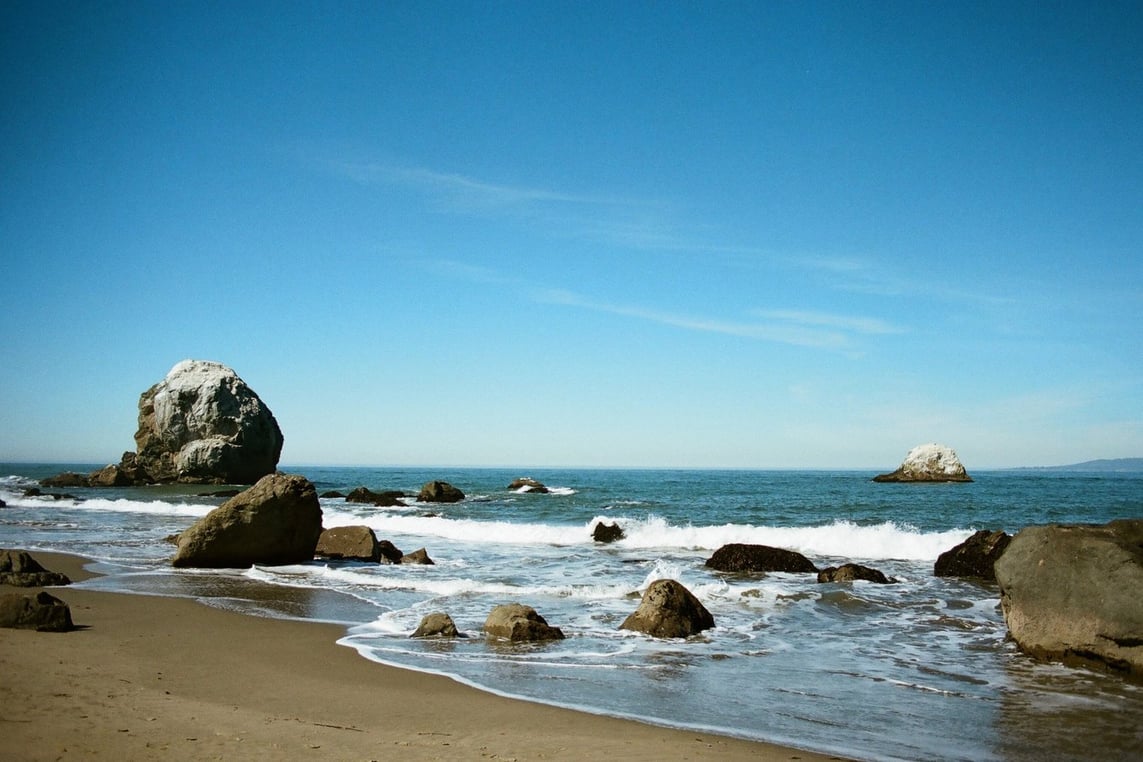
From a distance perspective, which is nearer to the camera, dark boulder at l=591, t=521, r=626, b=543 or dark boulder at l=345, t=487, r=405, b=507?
dark boulder at l=591, t=521, r=626, b=543

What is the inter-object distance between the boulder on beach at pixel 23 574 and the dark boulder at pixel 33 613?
401 centimetres

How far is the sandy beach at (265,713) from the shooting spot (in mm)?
5441

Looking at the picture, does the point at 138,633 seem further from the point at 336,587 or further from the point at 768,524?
the point at 768,524

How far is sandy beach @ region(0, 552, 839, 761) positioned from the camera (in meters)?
5.44

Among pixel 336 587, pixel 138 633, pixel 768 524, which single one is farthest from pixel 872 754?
pixel 768 524

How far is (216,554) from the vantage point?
17.0 m

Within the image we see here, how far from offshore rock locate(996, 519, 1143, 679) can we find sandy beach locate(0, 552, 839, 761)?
5.38 meters

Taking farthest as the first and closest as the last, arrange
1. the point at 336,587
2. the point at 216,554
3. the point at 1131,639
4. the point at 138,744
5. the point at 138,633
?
1. the point at 216,554
2. the point at 336,587
3. the point at 138,633
4. the point at 1131,639
5. the point at 138,744

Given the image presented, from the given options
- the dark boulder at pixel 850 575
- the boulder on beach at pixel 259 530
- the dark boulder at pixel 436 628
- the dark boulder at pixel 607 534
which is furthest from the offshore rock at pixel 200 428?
the dark boulder at pixel 436 628

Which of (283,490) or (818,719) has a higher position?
(283,490)

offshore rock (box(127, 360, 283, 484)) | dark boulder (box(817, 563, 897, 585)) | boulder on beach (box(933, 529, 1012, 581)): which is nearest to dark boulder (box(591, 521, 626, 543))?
dark boulder (box(817, 563, 897, 585))

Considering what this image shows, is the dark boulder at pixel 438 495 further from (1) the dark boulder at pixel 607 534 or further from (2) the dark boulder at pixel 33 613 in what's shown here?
(2) the dark boulder at pixel 33 613

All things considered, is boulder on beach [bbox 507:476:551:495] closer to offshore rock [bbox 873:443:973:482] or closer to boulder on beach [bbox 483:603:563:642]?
offshore rock [bbox 873:443:973:482]

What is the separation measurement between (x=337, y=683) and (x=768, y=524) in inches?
1037
